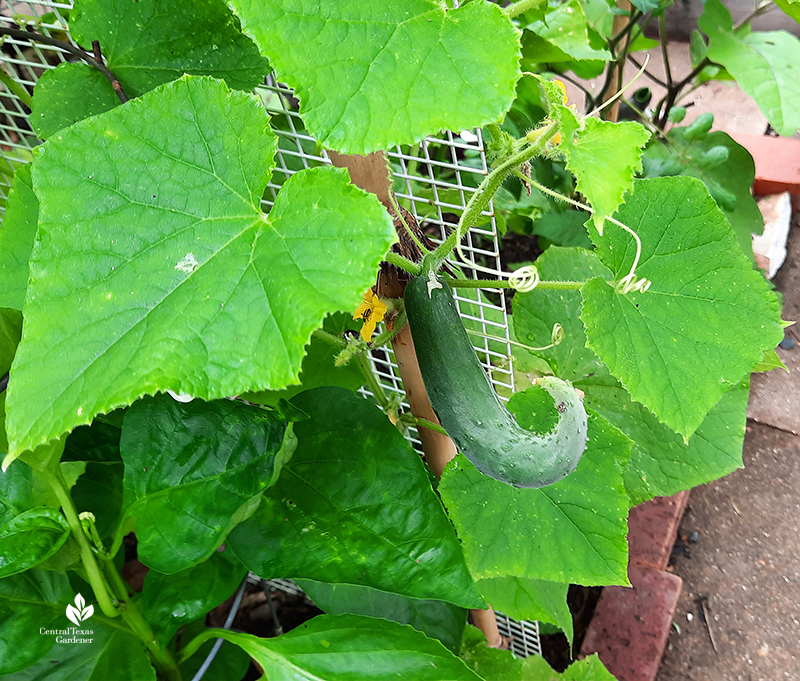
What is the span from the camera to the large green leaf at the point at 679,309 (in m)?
0.57

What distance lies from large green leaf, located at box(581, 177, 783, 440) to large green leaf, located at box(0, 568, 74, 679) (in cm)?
59

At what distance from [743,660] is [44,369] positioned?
1.28 meters

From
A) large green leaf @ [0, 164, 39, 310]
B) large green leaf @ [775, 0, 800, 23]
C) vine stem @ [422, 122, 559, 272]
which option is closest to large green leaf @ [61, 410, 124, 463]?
large green leaf @ [0, 164, 39, 310]

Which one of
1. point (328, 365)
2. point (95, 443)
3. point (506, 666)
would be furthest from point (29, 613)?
point (506, 666)

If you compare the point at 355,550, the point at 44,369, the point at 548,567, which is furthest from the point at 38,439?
the point at 548,567

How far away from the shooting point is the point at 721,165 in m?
1.29

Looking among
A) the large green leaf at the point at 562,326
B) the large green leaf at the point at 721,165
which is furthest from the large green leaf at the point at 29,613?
the large green leaf at the point at 721,165

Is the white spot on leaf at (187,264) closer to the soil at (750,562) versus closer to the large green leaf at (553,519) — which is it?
the large green leaf at (553,519)

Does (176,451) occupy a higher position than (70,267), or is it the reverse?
(70,267)

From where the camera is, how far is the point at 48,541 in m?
0.58

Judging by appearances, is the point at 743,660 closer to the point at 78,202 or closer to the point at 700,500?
the point at 700,500

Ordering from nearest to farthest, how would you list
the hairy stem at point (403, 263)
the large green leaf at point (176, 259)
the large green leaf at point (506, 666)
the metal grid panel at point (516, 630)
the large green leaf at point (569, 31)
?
the large green leaf at point (176, 259), the hairy stem at point (403, 263), the large green leaf at point (506, 666), the large green leaf at point (569, 31), the metal grid panel at point (516, 630)

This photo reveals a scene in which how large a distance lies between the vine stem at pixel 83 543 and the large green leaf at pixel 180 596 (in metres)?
0.04

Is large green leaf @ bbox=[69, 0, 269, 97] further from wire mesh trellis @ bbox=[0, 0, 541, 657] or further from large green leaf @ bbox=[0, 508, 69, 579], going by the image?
large green leaf @ bbox=[0, 508, 69, 579]
